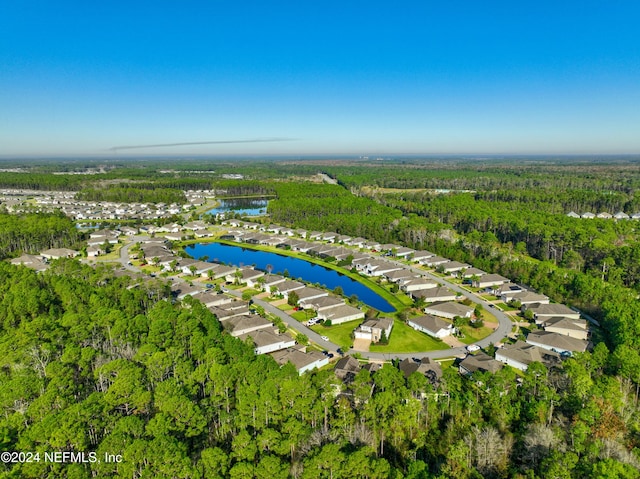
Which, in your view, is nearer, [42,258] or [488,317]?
[488,317]

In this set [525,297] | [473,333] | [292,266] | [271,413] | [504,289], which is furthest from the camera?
[292,266]

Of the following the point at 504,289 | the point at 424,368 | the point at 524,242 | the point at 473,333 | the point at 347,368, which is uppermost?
the point at 524,242

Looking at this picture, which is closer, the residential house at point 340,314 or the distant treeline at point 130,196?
the residential house at point 340,314

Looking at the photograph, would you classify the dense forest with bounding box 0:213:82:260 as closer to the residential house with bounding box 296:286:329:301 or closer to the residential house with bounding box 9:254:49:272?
the residential house with bounding box 9:254:49:272

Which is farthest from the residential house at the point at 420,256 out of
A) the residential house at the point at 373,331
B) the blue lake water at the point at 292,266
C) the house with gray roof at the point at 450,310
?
the residential house at the point at 373,331

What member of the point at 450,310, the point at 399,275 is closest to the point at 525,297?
the point at 450,310

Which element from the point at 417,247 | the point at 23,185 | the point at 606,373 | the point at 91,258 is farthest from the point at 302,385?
the point at 23,185

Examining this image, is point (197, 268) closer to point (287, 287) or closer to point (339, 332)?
point (287, 287)

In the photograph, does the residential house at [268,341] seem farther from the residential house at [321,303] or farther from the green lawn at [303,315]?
the residential house at [321,303]
